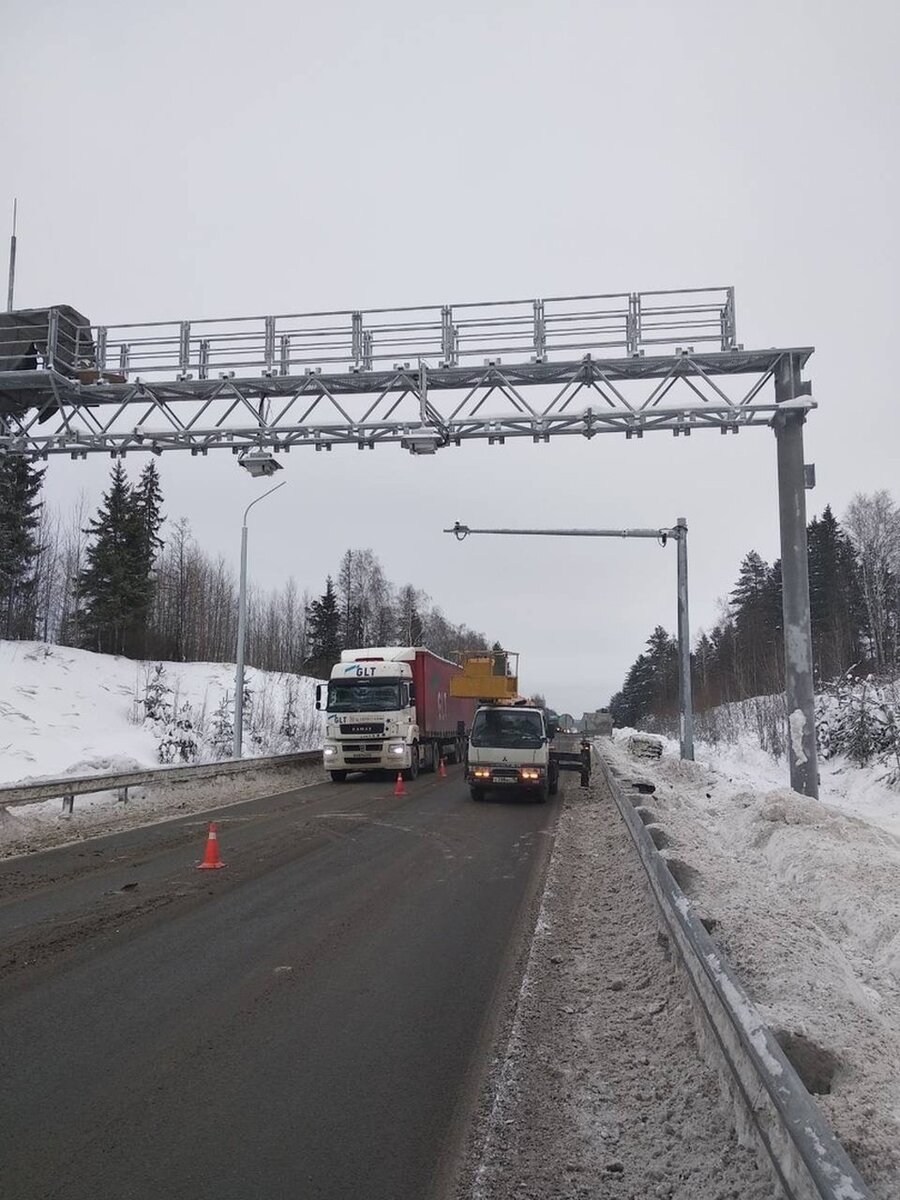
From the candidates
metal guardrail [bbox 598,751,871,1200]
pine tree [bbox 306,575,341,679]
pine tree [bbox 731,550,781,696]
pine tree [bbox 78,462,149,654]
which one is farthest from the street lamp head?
pine tree [bbox 306,575,341,679]

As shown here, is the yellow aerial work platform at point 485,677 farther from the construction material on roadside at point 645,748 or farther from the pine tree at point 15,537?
the pine tree at point 15,537

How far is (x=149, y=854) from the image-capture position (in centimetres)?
1231

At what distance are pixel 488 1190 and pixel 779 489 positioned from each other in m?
15.8

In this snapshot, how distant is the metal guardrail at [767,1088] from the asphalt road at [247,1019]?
54.1 inches

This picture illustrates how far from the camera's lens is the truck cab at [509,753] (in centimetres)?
1994

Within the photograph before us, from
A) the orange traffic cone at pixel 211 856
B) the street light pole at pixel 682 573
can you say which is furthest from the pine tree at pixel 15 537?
the orange traffic cone at pixel 211 856

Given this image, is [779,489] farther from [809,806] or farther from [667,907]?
[667,907]

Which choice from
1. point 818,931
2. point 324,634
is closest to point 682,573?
point 818,931

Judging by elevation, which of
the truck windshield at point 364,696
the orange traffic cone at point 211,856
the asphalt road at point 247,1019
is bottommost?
the asphalt road at point 247,1019

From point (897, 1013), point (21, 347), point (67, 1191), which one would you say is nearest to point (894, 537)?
point (21, 347)

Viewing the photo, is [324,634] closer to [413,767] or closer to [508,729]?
[413,767]

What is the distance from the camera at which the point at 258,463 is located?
1759cm

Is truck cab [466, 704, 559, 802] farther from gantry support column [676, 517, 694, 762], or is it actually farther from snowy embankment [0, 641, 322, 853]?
gantry support column [676, 517, 694, 762]

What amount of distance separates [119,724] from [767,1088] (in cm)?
3558
